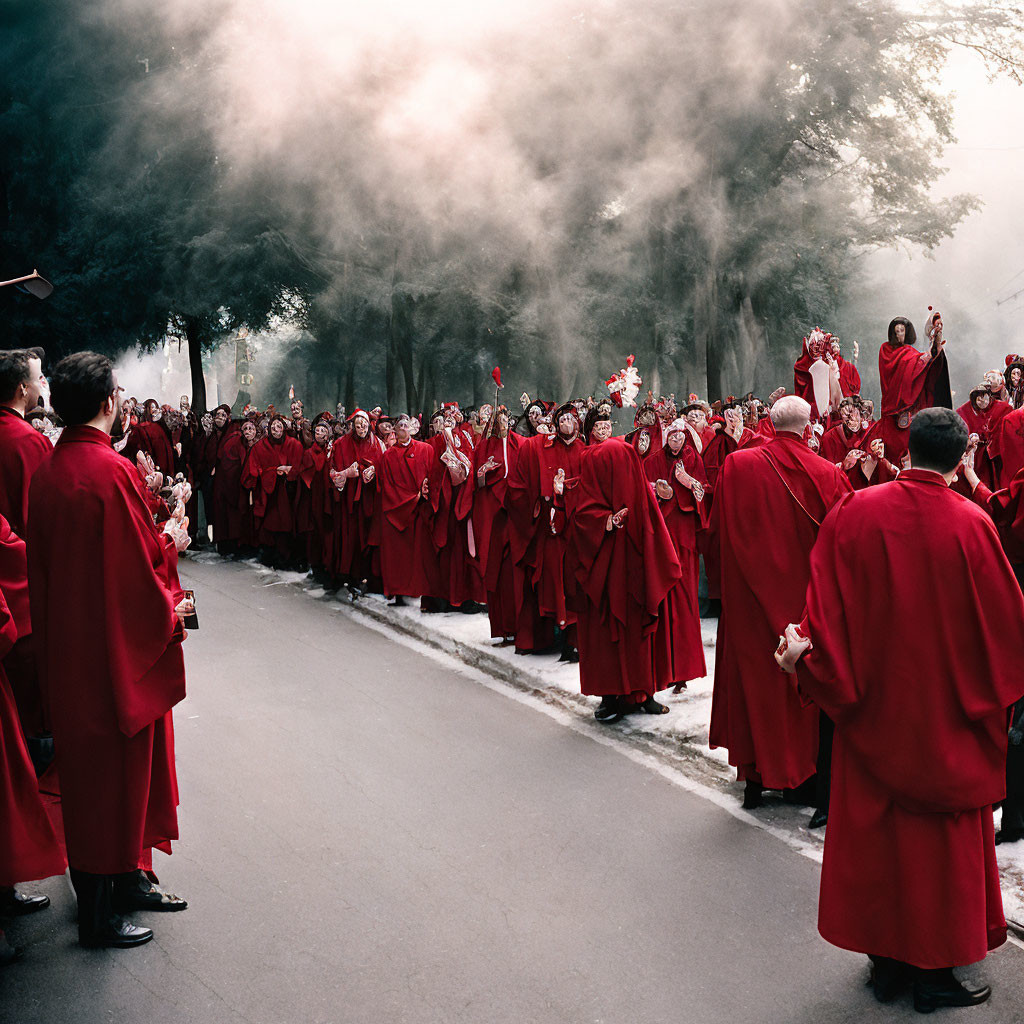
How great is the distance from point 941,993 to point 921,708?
0.96 m

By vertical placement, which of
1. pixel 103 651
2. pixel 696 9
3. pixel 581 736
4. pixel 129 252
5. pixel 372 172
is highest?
pixel 696 9

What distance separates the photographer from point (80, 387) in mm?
3773

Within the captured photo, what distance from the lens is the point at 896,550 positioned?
3430 mm

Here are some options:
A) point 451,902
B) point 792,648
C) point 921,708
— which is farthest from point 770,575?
point 451,902

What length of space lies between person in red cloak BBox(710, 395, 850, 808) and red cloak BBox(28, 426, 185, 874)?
2.67m

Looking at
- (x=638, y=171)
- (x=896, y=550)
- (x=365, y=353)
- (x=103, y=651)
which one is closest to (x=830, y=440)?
(x=896, y=550)

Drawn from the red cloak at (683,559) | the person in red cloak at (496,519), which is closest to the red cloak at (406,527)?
the person in red cloak at (496,519)

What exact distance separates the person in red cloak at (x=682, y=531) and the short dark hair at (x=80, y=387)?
166 inches

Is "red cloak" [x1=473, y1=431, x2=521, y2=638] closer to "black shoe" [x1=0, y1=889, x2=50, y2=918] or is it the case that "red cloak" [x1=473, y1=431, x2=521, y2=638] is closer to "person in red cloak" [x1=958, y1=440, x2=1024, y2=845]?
"person in red cloak" [x1=958, y1=440, x2=1024, y2=845]

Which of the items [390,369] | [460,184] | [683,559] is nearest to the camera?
[683,559]

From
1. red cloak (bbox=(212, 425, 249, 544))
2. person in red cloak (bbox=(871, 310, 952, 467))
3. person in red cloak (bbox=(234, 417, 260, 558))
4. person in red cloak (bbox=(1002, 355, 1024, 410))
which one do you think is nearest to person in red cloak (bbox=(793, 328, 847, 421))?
person in red cloak (bbox=(871, 310, 952, 467))

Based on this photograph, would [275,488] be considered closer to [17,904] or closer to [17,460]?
[17,460]

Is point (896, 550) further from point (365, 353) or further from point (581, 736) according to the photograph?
point (365, 353)

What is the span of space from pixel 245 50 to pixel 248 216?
5448 millimetres
